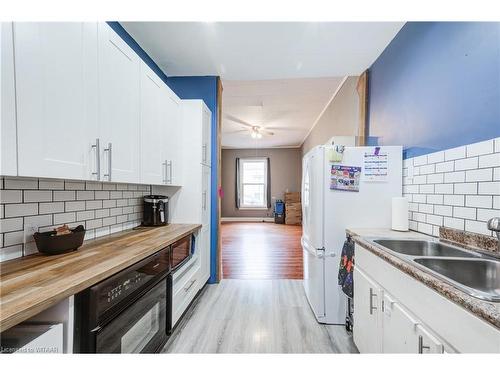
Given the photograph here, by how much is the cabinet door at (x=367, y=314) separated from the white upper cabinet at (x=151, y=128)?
5.55 ft

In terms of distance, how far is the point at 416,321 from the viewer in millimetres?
937

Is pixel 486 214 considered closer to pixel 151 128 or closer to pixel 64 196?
pixel 151 128

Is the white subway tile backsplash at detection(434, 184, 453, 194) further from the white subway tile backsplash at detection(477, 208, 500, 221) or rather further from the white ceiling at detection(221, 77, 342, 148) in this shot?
the white ceiling at detection(221, 77, 342, 148)

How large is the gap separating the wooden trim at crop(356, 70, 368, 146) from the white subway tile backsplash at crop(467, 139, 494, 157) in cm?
142

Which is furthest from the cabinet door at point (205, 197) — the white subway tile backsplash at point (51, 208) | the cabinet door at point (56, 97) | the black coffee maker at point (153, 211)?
the cabinet door at point (56, 97)

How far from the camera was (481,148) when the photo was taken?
123cm

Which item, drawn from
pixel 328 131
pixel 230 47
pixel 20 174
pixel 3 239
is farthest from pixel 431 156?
pixel 328 131

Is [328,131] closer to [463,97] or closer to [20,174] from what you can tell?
[463,97]

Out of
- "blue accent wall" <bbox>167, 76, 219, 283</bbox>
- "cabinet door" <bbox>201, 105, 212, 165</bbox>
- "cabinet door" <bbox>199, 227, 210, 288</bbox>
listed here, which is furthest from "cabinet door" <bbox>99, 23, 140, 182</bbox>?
"blue accent wall" <bbox>167, 76, 219, 283</bbox>

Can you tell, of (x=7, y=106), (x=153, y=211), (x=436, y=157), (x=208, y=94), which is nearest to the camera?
(x=7, y=106)

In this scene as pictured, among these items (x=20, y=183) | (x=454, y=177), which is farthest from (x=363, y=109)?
(x=20, y=183)

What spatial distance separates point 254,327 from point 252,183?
6853 millimetres

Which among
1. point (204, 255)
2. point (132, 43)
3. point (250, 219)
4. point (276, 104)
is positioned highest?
point (276, 104)
